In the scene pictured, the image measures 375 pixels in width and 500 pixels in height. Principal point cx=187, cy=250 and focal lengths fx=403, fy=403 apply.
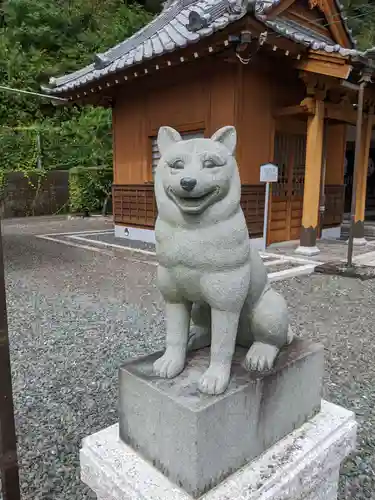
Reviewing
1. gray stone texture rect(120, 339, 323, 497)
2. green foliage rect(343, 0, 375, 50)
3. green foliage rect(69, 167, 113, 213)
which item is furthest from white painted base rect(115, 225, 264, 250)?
green foliage rect(343, 0, 375, 50)

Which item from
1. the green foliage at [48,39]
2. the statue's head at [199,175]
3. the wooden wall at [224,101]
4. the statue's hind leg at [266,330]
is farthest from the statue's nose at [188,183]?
the green foliage at [48,39]

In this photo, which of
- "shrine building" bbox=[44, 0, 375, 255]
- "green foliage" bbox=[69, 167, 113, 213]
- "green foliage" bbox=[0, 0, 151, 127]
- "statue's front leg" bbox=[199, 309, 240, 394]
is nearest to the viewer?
"statue's front leg" bbox=[199, 309, 240, 394]

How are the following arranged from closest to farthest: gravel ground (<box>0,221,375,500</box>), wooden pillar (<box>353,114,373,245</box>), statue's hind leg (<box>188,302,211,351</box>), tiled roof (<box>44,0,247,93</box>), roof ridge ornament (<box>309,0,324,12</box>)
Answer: statue's hind leg (<box>188,302,211,351</box>) < gravel ground (<box>0,221,375,500</box>) < tiled roof (<box>44,0,247,93</box>) < roof ridge ornament (<box>309,0,324,12</box>) < wooden pillar (<box>353,114,373,245</box>)

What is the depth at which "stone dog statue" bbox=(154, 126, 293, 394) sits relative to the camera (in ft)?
A: 4.51

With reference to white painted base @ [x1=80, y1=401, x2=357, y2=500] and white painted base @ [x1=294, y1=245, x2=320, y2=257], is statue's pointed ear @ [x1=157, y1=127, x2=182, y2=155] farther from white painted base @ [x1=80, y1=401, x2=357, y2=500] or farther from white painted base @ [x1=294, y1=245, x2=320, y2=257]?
white painted base @ [x1=294, y1=245, x2=320, y2=257]

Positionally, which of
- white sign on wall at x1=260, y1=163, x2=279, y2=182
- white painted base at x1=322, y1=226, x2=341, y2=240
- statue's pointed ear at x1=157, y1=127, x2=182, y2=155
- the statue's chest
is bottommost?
white painted base at x1=322, y1=226, x2=341, y2=240

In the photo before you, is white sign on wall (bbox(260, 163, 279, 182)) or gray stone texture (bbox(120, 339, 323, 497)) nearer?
gray stone texture (bbox(120, 339, 323, 497))

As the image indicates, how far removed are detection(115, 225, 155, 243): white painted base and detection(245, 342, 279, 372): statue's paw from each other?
22.7 feet

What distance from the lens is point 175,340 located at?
1558 millimetres

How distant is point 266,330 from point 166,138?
837 mm

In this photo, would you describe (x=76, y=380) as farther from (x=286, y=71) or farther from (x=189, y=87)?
(x=286, y=71)

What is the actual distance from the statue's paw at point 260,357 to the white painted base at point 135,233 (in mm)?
6907

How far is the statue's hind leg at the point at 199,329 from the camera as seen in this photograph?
174 cm

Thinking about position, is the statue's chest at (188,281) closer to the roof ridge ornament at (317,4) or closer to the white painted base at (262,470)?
the white painted base at (262,470)
